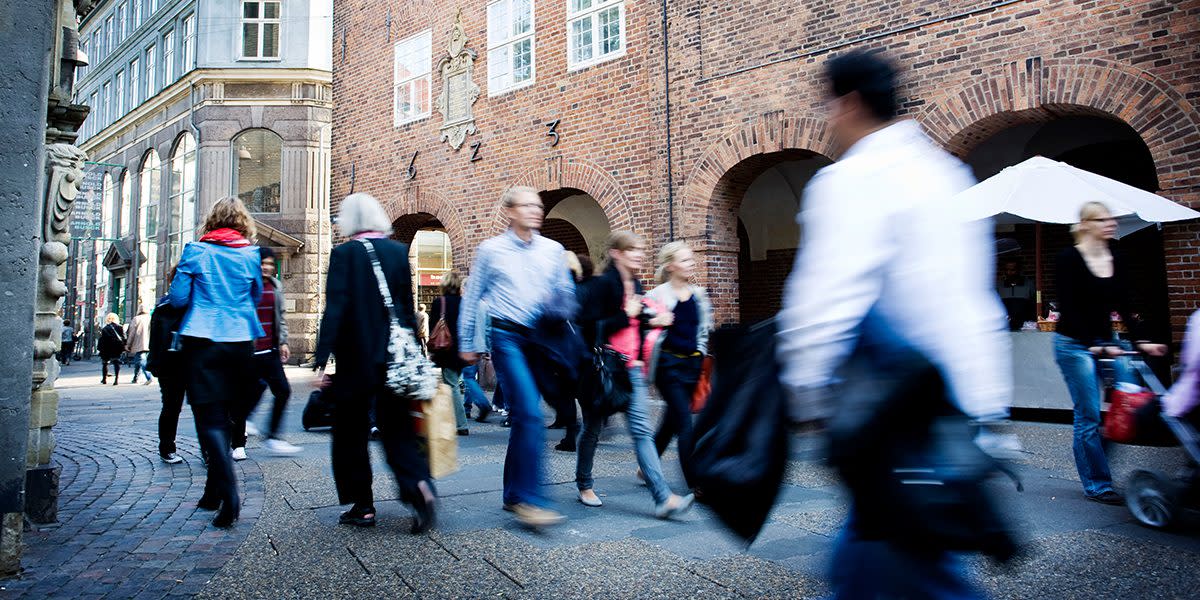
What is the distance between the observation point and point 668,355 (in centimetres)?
522

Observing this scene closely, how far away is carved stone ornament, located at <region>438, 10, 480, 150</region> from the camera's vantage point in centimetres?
1510

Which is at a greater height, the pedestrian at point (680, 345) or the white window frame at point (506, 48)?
the white window frame at point (506, 48)

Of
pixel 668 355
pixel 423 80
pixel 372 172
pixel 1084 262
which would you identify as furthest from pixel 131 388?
pixel 1084 262

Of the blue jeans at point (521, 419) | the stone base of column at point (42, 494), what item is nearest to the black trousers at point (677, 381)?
the blue jeans at point (521, 419)

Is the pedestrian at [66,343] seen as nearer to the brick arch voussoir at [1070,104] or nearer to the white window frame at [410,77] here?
the white window frame at [410,77]

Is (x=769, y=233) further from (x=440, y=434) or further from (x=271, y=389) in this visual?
(x=440, y=434)

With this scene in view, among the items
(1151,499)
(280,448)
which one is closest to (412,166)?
(280,448)

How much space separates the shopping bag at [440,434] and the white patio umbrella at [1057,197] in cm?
545

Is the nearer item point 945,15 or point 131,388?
point 945,15

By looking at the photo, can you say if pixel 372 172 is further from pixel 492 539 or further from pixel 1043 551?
pixel 1043 551

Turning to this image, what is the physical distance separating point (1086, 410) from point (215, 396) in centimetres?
485

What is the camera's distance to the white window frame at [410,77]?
15836 millimetres

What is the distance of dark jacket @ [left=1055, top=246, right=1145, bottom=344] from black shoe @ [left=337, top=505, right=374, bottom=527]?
406cm

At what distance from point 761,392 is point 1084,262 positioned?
378cm
